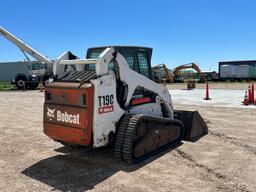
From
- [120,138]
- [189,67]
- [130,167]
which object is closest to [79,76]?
[120,138]

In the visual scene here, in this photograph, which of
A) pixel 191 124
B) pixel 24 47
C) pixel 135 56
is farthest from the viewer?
pixel 24 47

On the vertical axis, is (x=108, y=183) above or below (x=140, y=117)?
below

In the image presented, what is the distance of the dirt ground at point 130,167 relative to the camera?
4.89 metres

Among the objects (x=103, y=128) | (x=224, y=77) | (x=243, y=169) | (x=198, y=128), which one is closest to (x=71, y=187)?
(x=103, y=128)

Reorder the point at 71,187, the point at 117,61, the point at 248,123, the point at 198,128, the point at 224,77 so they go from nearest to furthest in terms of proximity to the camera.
A: the point at 71,187, the point at 117,61, the point at 198,128, the point at 248,123, the point at 224,77

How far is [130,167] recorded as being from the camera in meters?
5.73

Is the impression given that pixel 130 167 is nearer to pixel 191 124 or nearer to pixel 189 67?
pixel 191 124

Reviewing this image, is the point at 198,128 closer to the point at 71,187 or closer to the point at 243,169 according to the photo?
the point at 243,169

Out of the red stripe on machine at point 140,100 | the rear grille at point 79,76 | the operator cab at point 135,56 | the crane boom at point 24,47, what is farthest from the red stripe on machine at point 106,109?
the crane boom at point 24,47

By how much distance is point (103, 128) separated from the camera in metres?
5.64

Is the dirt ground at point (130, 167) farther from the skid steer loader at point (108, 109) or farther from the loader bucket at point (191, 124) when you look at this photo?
the skid steer loader at point (108, 109)

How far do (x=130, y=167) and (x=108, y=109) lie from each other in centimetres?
113

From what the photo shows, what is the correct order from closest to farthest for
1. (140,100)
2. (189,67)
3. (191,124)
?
1. (140,100)
2. (191,124)
3. (189,67)

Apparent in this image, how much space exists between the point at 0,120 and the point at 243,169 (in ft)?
29.5
